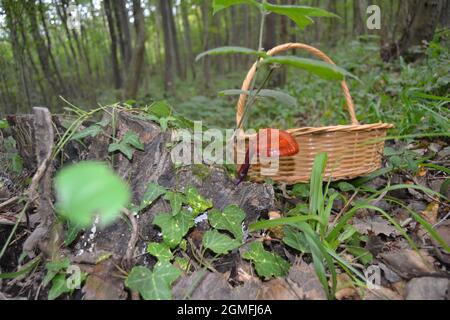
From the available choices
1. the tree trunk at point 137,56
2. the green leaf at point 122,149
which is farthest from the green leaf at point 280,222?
the tree trunk at point 137,56

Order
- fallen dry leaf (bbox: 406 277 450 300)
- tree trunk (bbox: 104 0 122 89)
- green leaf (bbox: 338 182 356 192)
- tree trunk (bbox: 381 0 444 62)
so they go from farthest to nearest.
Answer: tree trunk (bbox: 104 0 122 89) → tree trunk (bbox: 381 0 444 62) → green leaf (bbox: 338 182 356 192) → fallen dry leaf (bbox: 406 277 450 300)

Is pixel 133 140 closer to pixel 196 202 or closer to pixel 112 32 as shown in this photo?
pixel 196 202

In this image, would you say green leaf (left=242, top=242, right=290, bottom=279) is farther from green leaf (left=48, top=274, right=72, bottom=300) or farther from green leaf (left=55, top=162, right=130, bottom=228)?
green leaf (left=55, top=162, right=130, bottom=228)

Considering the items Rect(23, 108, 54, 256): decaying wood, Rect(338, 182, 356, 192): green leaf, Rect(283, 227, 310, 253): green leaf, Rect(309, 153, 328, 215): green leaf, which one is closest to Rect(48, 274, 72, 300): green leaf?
Rect(23, 108, 54, 256): decaying wood

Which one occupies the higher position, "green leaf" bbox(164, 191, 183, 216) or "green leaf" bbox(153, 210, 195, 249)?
"green leaf" bbox(164, 191, 183, 216)

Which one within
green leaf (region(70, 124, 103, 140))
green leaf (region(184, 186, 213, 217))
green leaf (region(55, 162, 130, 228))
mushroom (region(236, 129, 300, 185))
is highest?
green leaf (region(55, 162, 130, 228))

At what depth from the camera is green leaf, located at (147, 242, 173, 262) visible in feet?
3.26

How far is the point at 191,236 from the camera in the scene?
1145 mm

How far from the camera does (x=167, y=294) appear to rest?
0.87 m

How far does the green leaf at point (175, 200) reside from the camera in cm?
107

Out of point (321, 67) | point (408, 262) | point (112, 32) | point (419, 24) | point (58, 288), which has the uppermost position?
point (112, 32)

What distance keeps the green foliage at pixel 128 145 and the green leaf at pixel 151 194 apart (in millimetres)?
152

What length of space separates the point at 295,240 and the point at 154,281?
1.72 feet

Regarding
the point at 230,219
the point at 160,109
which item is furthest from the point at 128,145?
the point at 230,219
